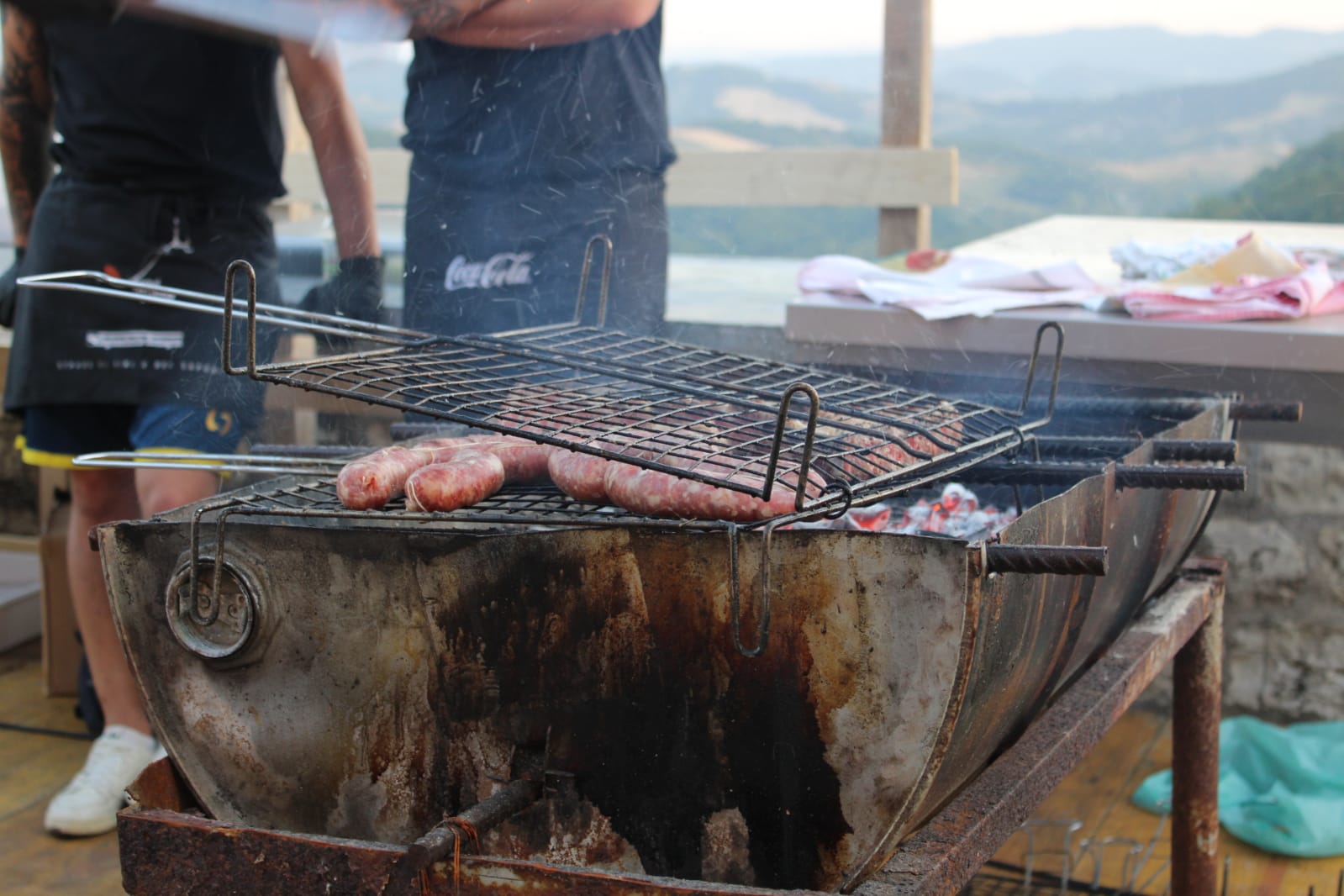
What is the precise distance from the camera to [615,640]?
61.4 inches

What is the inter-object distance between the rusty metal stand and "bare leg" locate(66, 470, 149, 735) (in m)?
2.52

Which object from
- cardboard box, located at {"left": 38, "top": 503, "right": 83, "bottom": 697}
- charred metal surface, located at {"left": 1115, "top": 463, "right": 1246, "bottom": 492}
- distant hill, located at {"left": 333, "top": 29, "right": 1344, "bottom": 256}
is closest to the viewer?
charred metal surface, located at {"left": 1115, "top": 463, "right": 1246, "bottom": 492}

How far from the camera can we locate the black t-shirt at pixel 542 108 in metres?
3.24

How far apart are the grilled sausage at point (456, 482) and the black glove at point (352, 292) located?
123cm

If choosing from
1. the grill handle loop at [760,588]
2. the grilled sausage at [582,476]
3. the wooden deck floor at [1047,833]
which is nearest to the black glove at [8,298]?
the wooden deck floor at [1047,833]

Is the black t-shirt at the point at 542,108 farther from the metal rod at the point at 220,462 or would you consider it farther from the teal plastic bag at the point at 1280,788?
the teal plastic bag at the point at 1280,788

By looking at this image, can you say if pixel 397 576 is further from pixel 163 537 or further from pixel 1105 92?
pixel 1105 92

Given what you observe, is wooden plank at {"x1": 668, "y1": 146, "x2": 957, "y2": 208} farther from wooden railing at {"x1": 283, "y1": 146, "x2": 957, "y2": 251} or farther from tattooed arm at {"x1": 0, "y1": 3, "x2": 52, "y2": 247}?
tattooed arm at {"x1": 0, "y1": 3, "x2": 52, "y2": 247}

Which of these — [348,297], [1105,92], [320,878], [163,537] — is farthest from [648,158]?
[1105,92]

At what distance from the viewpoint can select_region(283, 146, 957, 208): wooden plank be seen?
4430 millimetres

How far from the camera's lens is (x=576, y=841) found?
1.65 metres

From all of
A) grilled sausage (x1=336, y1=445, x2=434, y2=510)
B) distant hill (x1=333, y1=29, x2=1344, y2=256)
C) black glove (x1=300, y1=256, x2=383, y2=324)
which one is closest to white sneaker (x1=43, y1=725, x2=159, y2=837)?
black glove (x1=300, y1=256, x2=383, y2=324)

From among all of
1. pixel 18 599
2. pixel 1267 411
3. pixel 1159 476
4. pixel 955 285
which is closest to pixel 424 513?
pixel 1159 476

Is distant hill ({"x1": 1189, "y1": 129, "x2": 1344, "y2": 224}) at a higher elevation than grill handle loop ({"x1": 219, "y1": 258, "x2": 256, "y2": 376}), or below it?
higher
